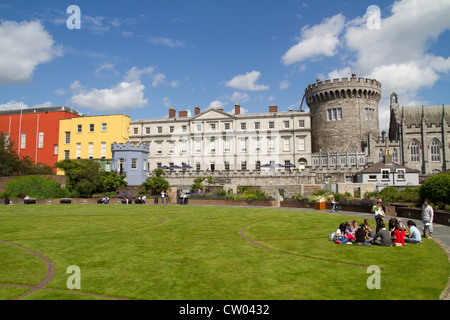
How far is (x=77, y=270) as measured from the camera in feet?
27.2

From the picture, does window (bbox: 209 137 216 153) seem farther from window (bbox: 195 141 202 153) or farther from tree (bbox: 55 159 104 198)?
tree (bbox: 55 159 104 198)

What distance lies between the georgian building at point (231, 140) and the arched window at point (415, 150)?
1683 cm

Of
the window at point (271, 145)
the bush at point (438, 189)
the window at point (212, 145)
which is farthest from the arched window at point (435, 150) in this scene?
the bush at point (438, 189)

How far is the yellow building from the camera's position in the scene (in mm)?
61438

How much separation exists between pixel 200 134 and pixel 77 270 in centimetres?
5448

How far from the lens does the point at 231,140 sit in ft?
202

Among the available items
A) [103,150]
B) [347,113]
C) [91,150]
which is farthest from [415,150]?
[91,150]

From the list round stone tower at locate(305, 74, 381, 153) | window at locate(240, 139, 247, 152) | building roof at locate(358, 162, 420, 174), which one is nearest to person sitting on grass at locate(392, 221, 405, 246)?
building roof at locate(358, 162, 420, 174)

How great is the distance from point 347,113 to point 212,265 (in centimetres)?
5480

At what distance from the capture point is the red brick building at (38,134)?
205 ft

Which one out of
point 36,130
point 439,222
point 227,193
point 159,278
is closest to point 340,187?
point 227,193

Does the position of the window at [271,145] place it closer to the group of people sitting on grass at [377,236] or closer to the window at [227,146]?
the window at [227,146]

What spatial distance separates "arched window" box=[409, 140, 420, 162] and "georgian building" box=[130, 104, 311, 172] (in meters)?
16.8

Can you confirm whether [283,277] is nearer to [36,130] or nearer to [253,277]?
[253,277]
